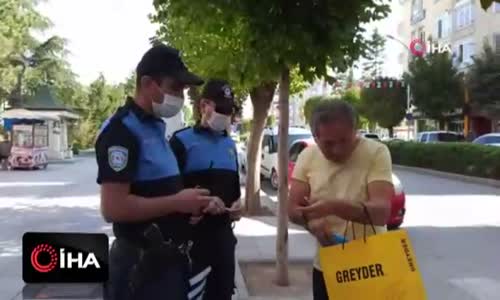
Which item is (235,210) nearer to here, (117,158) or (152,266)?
(152,266)

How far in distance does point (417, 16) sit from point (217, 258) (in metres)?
69.9

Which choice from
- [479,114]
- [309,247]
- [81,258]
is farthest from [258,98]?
[479,114]

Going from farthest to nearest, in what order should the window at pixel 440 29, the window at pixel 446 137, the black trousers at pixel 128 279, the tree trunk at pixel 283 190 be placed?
the window at pixel 440 29 < the window at pixel 446 137 < the tree trunk at pixel 283 190 < the black trousers at pixel 128 279

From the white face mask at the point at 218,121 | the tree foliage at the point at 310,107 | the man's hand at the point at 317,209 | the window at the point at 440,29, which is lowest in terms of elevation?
the man's hand at the point at 317,209

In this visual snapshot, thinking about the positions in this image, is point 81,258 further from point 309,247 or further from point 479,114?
point 479,114

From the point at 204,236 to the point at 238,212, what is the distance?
258 millimetres

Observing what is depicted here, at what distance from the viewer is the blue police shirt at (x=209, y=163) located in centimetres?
404

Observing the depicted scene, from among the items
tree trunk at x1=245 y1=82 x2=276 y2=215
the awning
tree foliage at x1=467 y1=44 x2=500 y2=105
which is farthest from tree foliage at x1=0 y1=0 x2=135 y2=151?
tree trunk at x1=245 y1=82 x2=276 y2=215

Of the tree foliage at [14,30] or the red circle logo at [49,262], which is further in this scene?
the tree foliage at [14,30]

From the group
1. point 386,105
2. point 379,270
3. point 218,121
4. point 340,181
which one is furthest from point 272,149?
point 386,105

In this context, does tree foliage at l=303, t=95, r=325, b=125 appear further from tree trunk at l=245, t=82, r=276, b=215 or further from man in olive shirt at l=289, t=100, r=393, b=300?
tree trunk at l=245, t=82, r=276, b=215

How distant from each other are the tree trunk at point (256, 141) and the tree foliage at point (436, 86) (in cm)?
3420

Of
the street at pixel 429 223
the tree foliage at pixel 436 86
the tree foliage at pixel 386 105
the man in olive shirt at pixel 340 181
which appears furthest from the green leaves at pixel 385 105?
the man in olive shirt at pixel 340 181

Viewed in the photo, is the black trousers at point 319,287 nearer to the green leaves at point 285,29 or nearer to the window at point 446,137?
the green leaves at point 285,29
